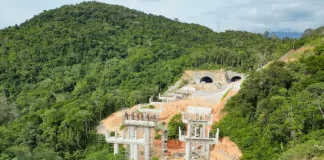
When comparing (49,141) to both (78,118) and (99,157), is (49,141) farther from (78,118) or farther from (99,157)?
(99,157)

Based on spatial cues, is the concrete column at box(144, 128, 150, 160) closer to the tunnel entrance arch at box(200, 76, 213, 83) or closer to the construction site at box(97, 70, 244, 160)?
the construction site at box(97, 70, 244, 160)

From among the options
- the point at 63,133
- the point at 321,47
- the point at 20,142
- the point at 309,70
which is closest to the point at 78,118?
the point at 63,133

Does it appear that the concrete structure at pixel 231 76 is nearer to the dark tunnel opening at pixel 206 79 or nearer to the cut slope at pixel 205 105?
the dark tunnel opening at pixel 206 79

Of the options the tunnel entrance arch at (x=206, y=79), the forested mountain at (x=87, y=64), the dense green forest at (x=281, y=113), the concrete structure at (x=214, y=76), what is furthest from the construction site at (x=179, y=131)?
the tunnel entrance arch at (x=206, y=79)

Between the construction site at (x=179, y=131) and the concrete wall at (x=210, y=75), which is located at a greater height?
the concrete wall at (x=210, y=75)

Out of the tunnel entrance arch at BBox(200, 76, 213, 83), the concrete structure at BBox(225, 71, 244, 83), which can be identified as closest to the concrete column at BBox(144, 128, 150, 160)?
the concrete structure at BBox(225, 71, 244, 83)

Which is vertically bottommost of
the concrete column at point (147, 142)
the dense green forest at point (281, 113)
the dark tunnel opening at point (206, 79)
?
the concrete column at point (147, 142)
